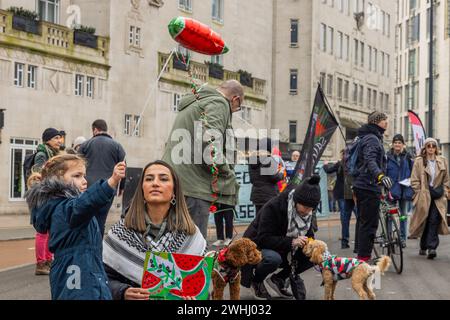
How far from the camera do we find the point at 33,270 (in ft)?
37.0

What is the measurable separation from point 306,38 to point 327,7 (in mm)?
4493

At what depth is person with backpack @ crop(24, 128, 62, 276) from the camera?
34.5ft

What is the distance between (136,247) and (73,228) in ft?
1.29

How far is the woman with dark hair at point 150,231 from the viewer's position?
5176 millimetres

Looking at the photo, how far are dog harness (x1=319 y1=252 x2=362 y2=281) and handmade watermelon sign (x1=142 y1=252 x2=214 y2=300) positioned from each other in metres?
3.22

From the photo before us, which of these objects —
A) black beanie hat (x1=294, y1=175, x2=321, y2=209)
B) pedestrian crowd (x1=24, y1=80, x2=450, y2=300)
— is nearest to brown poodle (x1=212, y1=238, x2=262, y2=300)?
pedestrian crowd (x1=24, y1=80, x2=450, y2=300)

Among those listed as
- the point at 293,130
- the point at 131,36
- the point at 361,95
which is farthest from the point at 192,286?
the point at 361,95

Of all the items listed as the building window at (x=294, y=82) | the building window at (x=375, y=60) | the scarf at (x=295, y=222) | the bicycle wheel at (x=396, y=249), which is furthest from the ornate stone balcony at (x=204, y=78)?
the scarf at (x=295, y=222)

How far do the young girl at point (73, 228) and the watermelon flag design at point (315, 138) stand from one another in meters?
7.76

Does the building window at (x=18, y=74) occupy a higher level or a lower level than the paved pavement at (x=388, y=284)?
higher

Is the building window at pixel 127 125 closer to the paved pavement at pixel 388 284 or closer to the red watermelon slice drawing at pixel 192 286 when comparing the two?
the paved pavement at pixel 388 284

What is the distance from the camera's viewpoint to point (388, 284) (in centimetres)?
993
